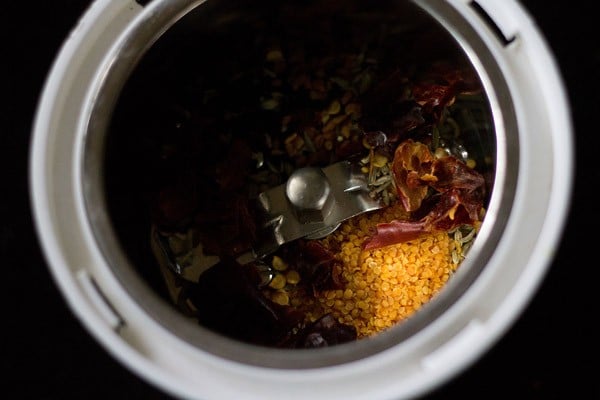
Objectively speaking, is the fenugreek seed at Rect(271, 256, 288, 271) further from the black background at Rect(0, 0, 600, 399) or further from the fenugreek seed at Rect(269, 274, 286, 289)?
the black background at Rect(0, 0, 600, 399)

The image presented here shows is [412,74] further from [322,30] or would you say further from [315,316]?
[315,316]

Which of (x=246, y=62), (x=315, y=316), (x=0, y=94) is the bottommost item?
(x=315, y=316)

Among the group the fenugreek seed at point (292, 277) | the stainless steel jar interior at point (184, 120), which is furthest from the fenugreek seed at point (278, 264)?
the stainless steel jar interior at point (184, 120)

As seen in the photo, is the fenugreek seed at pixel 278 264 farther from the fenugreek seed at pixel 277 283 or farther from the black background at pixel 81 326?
the black background at pixel 81 326

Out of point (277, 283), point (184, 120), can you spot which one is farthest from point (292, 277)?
point (184, 120)

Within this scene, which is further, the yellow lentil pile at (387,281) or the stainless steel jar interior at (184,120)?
the yellow lentil pile at (387,281)

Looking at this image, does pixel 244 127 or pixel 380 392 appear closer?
pixel 380 392

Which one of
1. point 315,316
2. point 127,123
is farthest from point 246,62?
point 315,316
